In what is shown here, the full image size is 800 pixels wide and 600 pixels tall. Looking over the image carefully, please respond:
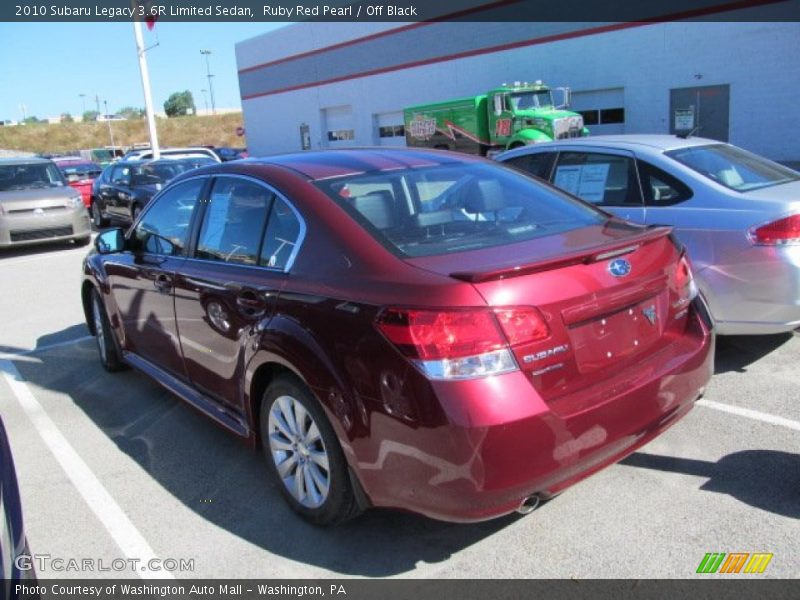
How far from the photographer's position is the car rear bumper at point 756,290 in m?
4.25

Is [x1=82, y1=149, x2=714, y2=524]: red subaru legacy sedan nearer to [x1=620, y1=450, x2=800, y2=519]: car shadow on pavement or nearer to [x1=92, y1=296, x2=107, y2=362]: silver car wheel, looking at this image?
[x1=620, y1=450, x2=800, y2=519]: car shadow on pavement

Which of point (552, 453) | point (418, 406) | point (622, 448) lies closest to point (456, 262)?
point (418, 406)

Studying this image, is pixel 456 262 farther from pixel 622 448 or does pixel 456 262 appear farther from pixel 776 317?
pixel 776 317

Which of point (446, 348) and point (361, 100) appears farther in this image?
point (361, 100)

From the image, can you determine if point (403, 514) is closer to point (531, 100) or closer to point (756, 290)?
point (756, 290)

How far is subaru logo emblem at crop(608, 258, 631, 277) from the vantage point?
279 cm

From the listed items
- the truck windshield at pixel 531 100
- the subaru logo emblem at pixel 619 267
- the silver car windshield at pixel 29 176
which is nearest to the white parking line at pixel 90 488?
the subaru logo emblem at pixel 619 267

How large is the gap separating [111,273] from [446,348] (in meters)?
3.43

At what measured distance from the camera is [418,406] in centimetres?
245

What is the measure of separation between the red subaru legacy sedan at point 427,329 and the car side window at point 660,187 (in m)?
1.58

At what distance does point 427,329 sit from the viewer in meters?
2.46

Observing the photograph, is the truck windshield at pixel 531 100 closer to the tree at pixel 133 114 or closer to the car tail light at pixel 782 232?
the car tail light at pixel 782 232

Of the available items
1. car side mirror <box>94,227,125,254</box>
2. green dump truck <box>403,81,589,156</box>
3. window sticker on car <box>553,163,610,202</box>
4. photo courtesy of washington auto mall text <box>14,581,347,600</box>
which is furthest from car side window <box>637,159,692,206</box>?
green dump truck <box>403,81,589,156</box>

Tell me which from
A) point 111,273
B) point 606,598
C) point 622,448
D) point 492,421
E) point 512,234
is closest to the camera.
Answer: point 492,421
